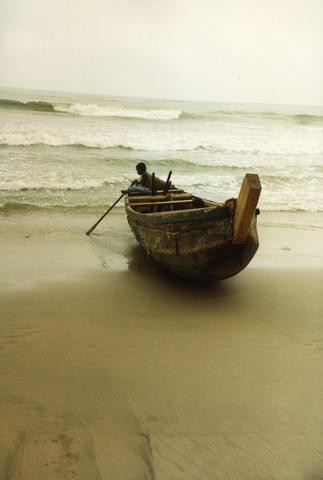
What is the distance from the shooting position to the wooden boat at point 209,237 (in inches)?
183

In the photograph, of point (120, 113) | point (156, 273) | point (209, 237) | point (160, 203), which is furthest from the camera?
point (120, 113)

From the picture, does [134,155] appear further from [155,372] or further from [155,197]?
[155,372]

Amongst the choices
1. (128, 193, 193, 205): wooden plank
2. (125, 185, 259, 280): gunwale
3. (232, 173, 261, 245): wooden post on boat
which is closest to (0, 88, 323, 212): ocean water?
(128, 193, 193, 205): wooden plank

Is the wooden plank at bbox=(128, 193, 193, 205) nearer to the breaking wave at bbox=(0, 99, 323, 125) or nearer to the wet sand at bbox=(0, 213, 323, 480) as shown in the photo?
the wet sand at bbox=(0, 213, 323, 480)

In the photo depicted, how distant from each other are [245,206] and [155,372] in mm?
1890

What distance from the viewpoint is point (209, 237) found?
505cm

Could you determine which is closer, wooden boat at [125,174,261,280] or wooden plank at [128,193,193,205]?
wooden boat at [125,174,261,280]

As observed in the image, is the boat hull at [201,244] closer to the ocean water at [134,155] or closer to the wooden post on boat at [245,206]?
the wooden post on boat at [245,206]

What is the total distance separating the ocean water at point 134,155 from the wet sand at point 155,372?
4936mm

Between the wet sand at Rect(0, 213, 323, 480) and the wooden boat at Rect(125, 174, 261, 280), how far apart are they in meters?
0.42

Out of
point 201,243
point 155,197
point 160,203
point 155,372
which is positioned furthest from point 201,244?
point 155,197

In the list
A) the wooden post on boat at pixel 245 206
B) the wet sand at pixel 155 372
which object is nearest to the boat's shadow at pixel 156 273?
the wet sand at pixel 155 372

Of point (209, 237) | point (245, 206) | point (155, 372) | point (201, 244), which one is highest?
point (245, 206)

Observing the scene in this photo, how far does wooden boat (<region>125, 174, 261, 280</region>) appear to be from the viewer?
15.3 feet
